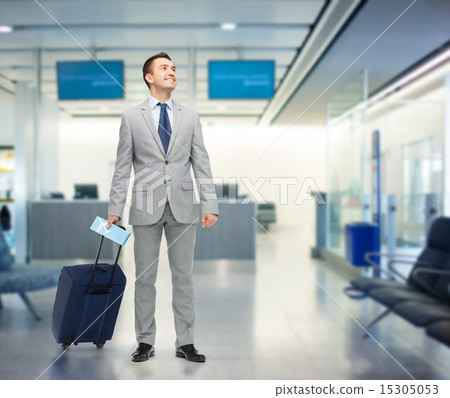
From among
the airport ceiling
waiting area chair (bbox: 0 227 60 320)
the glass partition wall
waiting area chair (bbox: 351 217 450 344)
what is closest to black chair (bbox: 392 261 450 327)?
waiting area chair (bbox: 351 217 450 344)

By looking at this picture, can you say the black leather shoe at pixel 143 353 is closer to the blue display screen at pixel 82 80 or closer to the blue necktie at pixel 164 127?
the blue necktie at pixel 164 127

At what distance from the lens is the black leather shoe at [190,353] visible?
16.7 inches

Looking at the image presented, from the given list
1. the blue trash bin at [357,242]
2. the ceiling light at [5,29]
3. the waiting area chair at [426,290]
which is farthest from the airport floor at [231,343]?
the blue trash bin at [357,242]

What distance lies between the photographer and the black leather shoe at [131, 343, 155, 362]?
0.41 metres

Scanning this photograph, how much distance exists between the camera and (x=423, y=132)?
15.5 feet

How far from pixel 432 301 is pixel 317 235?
10.8 ft

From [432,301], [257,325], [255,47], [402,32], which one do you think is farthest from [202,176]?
[432,301]

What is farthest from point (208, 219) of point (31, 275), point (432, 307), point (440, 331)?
point (432, 307)

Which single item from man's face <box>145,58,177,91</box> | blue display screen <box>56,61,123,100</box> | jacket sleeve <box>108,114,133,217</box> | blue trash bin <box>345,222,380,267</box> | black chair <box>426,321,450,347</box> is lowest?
black chair <box>426,321,450,347</box>

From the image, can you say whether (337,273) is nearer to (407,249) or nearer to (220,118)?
(407,249)

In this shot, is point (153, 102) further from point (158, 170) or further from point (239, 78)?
point (239, 78)

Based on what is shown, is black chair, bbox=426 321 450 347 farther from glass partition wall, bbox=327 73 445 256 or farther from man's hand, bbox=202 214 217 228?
glass partition wall, bbox=327 73 445 256

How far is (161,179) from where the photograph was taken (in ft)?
1.08

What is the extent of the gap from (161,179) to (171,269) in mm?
88
